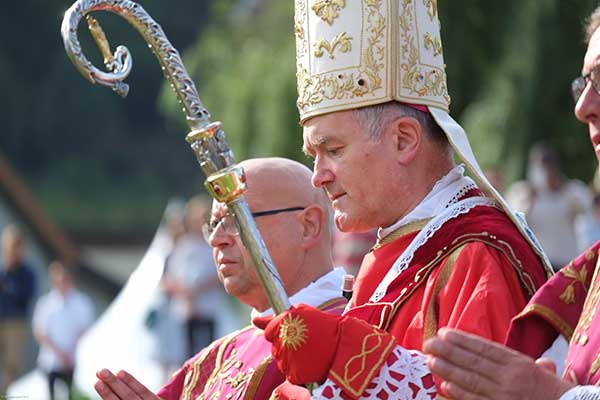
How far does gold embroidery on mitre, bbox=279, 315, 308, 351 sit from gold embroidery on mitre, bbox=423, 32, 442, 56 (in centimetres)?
120

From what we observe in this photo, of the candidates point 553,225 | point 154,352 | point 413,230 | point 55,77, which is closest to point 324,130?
point 413,230

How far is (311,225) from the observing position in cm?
518

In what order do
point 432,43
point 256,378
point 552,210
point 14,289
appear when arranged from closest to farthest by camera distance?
point 432,43
point 256,378
point 552,210
point 14,289

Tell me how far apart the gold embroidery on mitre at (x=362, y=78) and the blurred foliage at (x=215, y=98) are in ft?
27.3

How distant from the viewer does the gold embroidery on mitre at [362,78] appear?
4410 millimetres

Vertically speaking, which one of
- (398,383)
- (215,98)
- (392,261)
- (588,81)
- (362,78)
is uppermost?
(215,98)

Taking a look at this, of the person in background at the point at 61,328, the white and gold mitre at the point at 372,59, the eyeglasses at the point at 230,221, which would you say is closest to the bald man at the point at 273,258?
the eyeglasses at the point at 230,221

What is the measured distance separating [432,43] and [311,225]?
88 cm

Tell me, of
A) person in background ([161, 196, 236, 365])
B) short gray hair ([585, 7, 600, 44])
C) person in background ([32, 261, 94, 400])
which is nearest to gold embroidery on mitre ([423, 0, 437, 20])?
short gray hair ([585, 7, 600, 44])

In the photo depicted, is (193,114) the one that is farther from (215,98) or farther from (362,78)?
(215,98)

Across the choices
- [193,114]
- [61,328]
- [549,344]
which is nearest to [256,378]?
Answer: [193,114]

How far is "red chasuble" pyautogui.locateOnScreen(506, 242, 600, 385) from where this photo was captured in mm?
3561

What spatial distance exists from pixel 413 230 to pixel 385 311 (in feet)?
0.90

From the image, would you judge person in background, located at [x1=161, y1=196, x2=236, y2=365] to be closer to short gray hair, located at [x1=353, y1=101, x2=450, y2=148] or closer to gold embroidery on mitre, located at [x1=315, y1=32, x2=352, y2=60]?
gold embroidery on mitre, located at [x1=315, y1=32, x2=352, y2=60]
